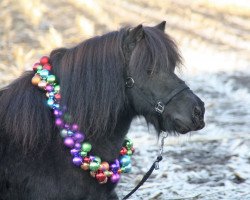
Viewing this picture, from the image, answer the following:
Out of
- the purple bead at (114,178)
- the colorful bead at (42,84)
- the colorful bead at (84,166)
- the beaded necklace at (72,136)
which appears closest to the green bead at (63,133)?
the beaded necklace at (72,136)

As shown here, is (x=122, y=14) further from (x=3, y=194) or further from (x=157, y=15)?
(x=3, y=194)

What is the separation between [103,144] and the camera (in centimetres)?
369

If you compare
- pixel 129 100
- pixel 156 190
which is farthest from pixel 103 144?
pixel 156 190

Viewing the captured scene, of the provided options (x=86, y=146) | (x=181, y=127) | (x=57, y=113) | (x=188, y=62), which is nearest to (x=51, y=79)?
(x=57, y=113)

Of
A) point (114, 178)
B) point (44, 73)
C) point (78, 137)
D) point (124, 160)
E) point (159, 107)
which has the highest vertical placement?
point (44, 73)

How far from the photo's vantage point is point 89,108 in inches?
141

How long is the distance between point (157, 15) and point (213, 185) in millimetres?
8757

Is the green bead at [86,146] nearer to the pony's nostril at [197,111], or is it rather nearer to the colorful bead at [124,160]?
the colorful bead at [124,160]

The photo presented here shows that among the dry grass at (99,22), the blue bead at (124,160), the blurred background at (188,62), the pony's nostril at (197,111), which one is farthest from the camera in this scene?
the dry grass at (99,22)

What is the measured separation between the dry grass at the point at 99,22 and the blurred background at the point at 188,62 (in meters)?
0.02

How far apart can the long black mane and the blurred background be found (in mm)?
537

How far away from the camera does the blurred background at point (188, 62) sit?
227 inches

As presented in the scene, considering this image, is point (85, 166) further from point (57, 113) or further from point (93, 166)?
point (57, 113)

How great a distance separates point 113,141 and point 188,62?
7.30m
